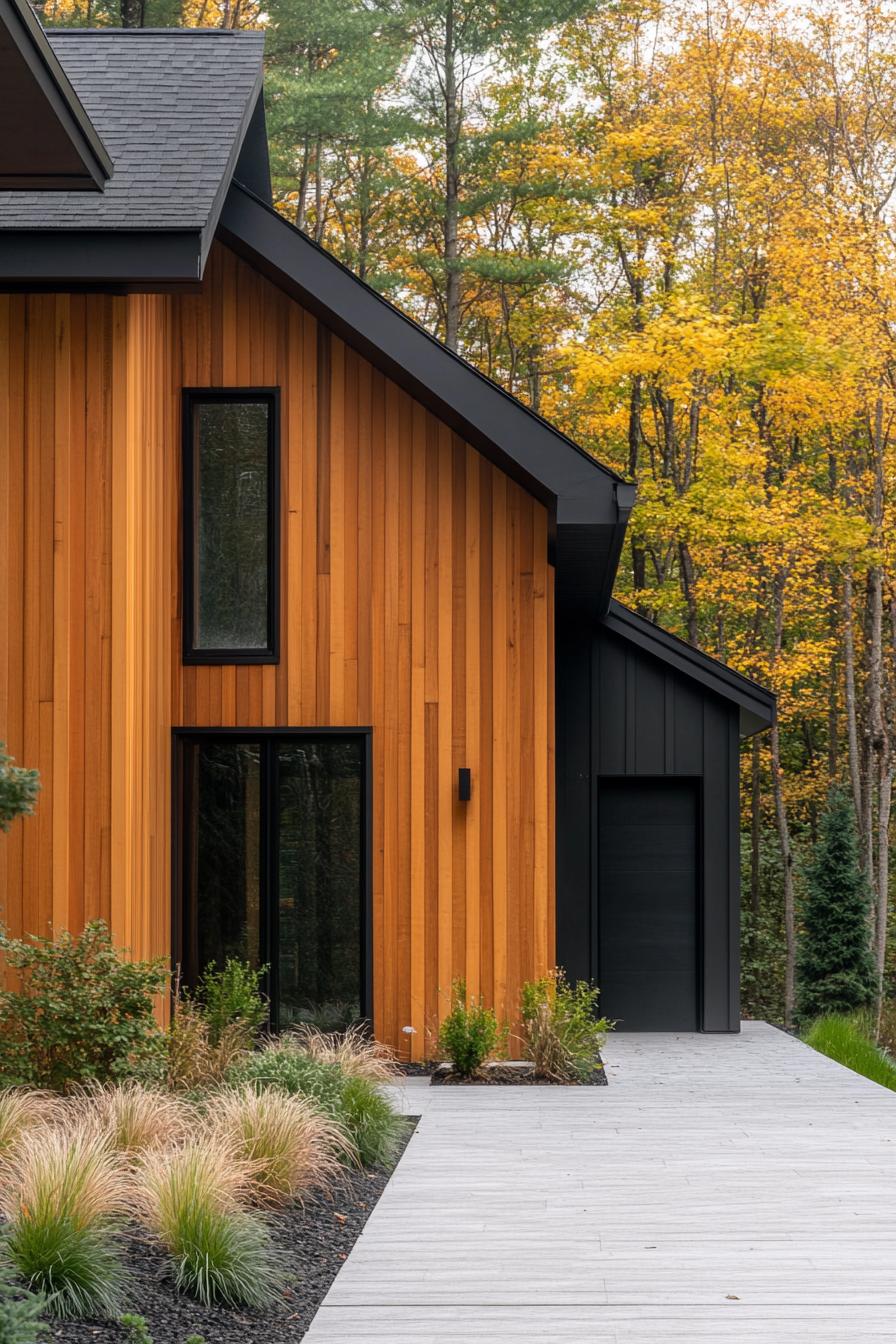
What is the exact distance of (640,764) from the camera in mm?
11570

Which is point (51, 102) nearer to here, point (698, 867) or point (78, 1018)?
point (78, 1018)

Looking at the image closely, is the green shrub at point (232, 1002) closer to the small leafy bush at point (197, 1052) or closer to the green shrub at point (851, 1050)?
the small leafy bush at point (197, 1052)

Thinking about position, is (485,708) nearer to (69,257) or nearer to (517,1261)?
(69,257)

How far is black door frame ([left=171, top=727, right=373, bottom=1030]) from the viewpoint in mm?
9883

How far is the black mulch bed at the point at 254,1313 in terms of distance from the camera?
171 inches

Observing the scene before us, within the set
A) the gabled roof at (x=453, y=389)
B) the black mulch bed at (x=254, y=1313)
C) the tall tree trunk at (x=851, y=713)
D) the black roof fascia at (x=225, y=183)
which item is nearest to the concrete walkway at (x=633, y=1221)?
the black mulch bed at (x=254, y=1313)

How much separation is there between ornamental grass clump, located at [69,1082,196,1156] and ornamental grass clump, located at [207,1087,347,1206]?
0.49ft

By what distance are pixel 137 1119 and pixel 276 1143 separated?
1.90 ft

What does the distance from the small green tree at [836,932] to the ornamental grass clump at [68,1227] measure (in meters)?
11.9

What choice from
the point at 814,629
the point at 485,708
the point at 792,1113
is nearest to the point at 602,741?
the point at 485,708

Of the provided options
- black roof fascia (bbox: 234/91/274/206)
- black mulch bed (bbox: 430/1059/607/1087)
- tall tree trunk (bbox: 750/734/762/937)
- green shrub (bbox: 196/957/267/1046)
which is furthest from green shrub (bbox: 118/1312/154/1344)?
tall tree trunk (bbox: 750/734/762/937)

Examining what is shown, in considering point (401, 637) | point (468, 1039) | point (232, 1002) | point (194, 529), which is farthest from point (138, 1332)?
point (194, 529)

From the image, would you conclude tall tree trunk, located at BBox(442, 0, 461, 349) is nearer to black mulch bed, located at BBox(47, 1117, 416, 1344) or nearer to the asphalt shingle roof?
the asphalt shingle roof

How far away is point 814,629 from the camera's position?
22.0 metres
